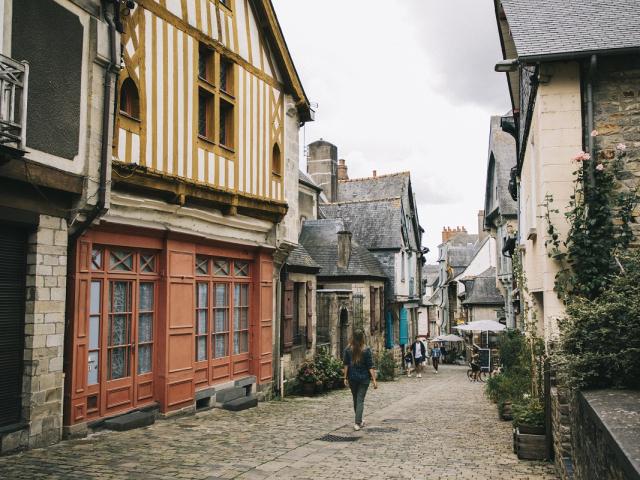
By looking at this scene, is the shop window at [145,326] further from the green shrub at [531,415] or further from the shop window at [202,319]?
the green shrub at [531,415]

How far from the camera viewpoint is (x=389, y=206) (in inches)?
1115

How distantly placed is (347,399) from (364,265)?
400 inches

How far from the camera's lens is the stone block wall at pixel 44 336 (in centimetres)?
697

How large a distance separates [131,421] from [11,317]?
236cm

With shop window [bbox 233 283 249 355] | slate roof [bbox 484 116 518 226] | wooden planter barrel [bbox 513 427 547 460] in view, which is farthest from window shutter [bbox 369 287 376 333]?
wooden planter barrel [bbox 513 427 547 460]

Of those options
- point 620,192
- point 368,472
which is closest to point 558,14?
point 620,192

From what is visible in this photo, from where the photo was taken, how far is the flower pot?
13695 mm

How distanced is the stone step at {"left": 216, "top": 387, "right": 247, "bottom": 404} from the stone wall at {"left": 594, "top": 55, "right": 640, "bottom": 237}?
704 centimetres

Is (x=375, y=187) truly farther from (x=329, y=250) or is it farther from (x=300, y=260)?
(x=300, y=260)

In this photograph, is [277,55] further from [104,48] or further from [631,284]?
[631,284]

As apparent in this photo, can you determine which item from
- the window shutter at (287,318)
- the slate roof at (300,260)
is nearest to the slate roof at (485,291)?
the slate roof at (300,260)

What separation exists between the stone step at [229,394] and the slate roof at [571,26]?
7151 mm

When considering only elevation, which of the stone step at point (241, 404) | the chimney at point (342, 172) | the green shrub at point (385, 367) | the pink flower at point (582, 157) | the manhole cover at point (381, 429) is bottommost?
the green shrub at point (385, 367)

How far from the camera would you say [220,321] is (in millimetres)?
11312
